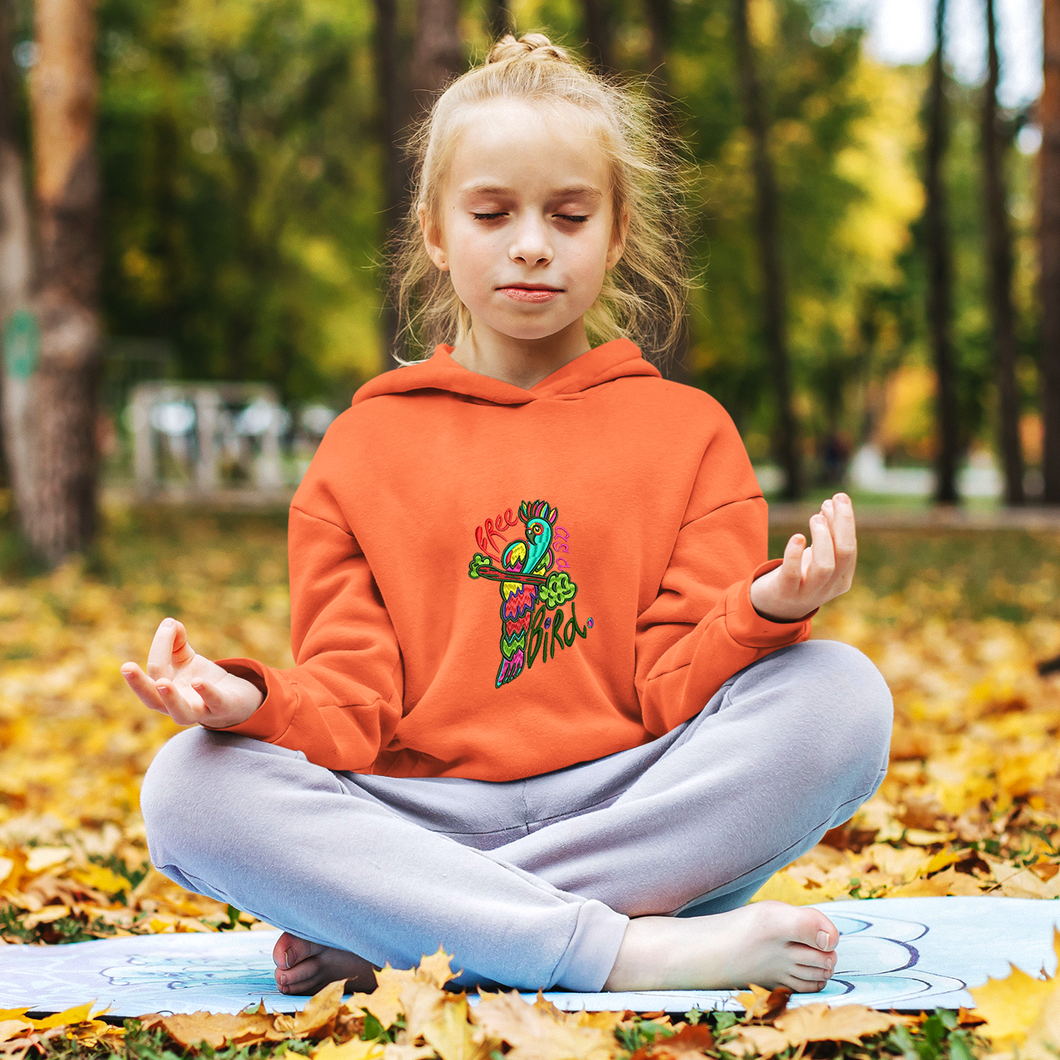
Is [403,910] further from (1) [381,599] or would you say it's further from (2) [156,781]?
(1) [381,599]

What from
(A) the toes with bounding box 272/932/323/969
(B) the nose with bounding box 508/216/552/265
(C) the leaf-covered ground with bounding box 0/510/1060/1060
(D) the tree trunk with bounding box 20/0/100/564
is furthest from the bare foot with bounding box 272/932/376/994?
(D) the tree trunk with bounding box 20/0/100/564

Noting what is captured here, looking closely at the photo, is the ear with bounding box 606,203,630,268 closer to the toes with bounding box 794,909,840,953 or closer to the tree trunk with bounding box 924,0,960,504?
the toes with bounding box 794,909,840,953

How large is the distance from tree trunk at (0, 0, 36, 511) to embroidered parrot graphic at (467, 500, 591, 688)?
8438mm

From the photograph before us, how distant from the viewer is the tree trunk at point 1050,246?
42.2ft

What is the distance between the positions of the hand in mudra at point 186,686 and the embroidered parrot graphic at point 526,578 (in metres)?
0.48

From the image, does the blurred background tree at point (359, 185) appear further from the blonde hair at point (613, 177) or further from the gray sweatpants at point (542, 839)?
the gray sweatpants at point (542, 839)

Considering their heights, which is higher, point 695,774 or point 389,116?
point 389,116

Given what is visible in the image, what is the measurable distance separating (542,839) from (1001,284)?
18026 mm

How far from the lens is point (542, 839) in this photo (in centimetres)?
204

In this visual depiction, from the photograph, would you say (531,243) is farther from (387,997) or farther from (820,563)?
(387,997)

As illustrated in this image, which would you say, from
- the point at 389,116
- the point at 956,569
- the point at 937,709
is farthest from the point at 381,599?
the point at 389,116

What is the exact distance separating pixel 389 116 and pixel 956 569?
6.75 metres

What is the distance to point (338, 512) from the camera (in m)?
Answer: 2.34

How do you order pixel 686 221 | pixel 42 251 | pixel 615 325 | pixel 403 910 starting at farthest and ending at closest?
pixel 42 251 → pixel 686 221 → pixel 615 325 → pixel 403 910
